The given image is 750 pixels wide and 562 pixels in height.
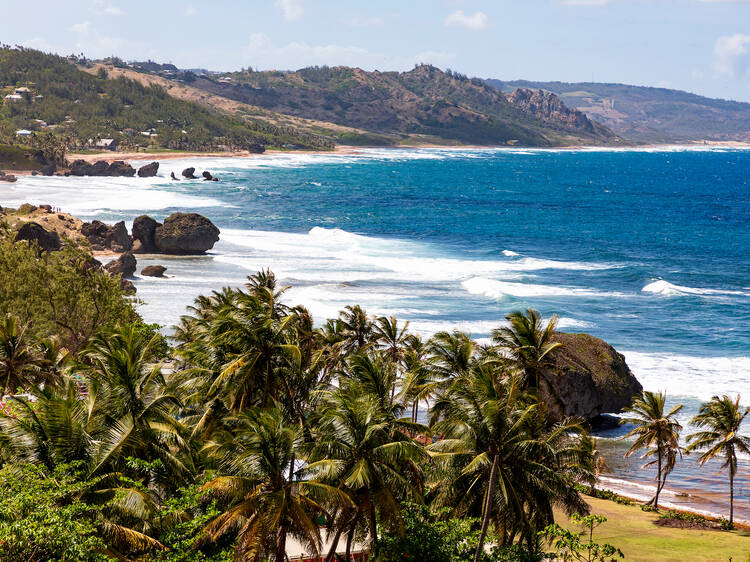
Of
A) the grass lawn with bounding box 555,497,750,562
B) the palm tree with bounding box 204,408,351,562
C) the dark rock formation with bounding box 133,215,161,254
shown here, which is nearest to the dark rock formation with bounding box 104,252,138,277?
the dark rock formation with bounding box 133,215,161,254

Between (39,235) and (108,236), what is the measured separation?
16.4 metres

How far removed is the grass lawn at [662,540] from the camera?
33.8 meters

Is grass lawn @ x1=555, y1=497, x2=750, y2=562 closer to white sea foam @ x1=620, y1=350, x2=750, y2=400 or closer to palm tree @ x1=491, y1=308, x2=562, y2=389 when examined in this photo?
palm tree @ x1=491, y1=308, x2=562, y2=389

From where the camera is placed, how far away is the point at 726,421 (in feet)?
127

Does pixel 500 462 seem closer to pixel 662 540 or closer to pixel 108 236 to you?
pixel 662 540

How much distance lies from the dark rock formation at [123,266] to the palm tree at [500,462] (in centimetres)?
6226

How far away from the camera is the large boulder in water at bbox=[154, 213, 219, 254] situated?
101 meters

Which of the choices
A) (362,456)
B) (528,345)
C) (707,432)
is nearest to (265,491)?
(362,456)

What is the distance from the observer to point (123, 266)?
273ft

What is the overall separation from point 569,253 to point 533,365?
3347 inches

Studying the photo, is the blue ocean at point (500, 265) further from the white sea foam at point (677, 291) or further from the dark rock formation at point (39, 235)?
the dark rock formation at point (39, 235)

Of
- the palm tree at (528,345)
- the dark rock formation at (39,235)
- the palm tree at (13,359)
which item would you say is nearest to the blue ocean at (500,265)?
the dark rock formation at (39,235)

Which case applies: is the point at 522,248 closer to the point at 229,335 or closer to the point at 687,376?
the point at 687,376

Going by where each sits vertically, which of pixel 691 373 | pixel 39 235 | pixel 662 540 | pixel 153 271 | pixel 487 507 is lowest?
pixel 662 540
